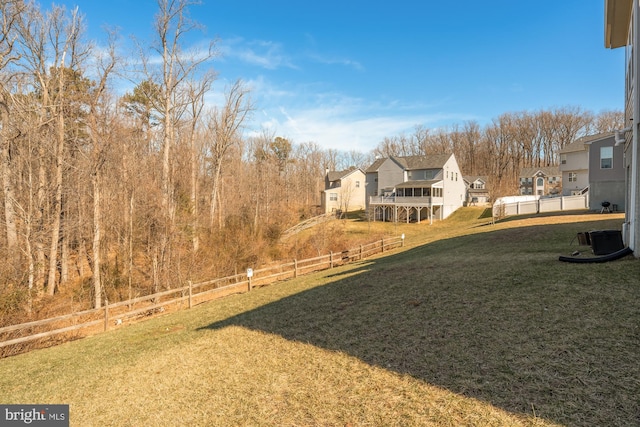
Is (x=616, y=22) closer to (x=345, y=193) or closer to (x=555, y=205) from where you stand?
(x=555, y=205)

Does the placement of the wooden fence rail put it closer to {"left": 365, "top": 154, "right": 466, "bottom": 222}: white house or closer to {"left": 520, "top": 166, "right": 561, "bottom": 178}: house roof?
{"left": 365, "top": 154, "right": 466, "bottom": 222}: white house

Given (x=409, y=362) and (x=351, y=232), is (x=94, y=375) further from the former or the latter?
(x=351, y=232)

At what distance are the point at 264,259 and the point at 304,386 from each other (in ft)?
58.8

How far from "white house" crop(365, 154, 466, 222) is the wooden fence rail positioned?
548 inches

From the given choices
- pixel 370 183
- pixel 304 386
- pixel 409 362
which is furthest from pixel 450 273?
pixel 370 183

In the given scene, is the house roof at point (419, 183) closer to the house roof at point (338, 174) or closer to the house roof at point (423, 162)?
the house roof at point (423, 162)

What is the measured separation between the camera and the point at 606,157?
68.0ft

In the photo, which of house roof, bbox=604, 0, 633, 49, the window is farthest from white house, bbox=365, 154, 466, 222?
house roof, bbox=604, 0, 633, 49

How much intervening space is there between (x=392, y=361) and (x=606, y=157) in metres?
24.4

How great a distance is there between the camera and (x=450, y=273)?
31.2 feet

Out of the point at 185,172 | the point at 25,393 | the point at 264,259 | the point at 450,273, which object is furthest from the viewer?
the point at 185,172

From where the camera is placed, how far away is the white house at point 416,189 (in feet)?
121

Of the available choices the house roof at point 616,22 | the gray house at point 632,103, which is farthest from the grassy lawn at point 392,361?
the house roof at point 616,22

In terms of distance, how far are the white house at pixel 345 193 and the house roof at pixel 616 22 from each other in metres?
33.7
